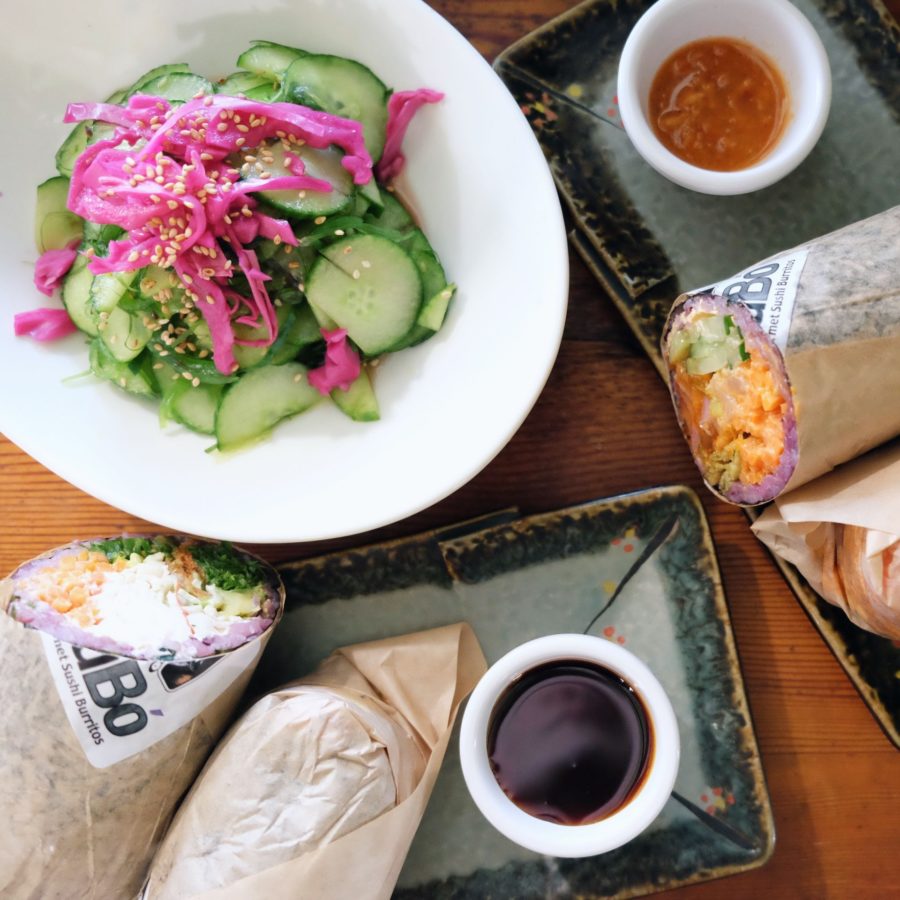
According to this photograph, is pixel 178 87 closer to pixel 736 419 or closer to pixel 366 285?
pixel 366 285

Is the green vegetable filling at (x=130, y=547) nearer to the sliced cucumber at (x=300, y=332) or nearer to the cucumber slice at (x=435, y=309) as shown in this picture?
the sliced cucumber at (x=300, y=332)

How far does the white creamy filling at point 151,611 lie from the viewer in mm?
1225

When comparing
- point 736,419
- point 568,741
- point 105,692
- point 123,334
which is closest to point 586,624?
point 568,741

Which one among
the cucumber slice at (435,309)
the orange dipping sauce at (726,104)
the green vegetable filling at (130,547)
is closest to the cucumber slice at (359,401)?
the cucumber slice at (435,309)

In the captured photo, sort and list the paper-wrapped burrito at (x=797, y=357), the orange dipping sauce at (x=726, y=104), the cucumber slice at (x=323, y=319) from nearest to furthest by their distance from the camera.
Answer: the paper-wrapped burrito at (x=797, y=357)
the cucumber slice at (x=323, y=319)
the orange dipping sauce at (x=726, y=104)

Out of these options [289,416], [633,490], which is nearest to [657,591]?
[633,490]

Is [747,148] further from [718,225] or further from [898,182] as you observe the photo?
[898,182]

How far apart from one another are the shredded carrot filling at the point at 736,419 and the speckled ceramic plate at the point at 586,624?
0.13 metres

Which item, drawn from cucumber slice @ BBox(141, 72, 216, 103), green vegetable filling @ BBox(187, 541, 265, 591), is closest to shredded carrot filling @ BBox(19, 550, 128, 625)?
green vegetable filling @ BBox(187, 541, 265, 591)

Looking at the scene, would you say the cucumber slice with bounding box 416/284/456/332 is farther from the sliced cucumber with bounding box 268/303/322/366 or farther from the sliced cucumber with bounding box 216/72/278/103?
the sliced cucumber with bounding box 216/72/278/103

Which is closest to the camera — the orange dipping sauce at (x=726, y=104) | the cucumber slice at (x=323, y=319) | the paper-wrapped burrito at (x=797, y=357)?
the paper-wrapped burrito at (x=797, y=357)

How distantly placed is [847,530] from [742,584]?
0.24 metres

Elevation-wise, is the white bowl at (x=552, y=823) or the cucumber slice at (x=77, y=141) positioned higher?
the cucumber slice at (x=77, y=141)

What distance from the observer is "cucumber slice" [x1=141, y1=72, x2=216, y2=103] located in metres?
1.25
